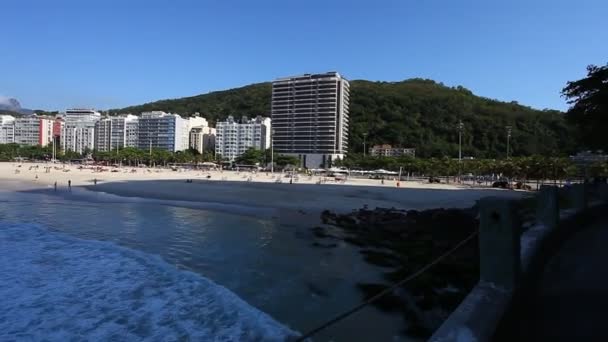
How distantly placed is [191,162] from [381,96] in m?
77.3

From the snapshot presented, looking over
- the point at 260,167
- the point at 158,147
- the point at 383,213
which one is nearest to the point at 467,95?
the point at 260,167

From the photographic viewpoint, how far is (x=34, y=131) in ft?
544

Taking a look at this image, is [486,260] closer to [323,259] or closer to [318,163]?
[323,259]

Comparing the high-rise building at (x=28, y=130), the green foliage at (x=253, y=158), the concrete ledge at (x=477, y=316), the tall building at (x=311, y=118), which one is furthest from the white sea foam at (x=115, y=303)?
the high-rise building at (x=28, y=130)

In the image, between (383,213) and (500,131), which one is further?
(500,131)

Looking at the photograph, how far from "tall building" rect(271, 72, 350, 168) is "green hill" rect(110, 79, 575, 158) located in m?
19.0

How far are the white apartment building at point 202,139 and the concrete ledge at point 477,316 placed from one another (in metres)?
156

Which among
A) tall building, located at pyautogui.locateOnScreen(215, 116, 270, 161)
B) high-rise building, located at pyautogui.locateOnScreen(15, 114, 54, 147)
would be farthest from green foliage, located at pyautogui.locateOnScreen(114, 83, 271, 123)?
high-rise building, located at pyautogui.locateOnScreen(15, 114, 54, 147)

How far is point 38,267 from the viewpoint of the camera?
9.45 metres

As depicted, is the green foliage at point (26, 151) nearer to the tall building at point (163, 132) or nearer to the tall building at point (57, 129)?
the tall building at point (57, 129)

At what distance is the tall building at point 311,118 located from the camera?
128750mm

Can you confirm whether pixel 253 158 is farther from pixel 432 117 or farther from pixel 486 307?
pixel 486 307

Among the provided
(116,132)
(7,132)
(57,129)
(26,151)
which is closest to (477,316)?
(26,151)

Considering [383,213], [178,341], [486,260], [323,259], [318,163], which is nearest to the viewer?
[486,260]
